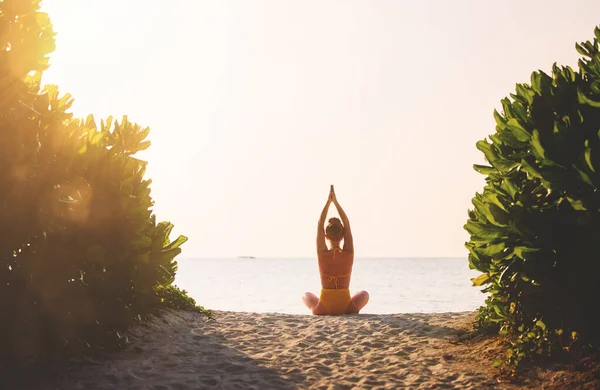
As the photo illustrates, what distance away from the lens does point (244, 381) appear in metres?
8.08

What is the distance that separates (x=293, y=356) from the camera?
365 inches

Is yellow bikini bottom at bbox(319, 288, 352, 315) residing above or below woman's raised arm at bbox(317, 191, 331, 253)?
below

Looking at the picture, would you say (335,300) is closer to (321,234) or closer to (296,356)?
(321,234)

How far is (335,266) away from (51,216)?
5802mm

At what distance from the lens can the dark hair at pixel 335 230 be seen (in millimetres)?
12344

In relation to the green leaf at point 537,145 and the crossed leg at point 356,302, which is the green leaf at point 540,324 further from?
the crossed leg at point 356,302

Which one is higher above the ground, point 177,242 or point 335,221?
point 335,221

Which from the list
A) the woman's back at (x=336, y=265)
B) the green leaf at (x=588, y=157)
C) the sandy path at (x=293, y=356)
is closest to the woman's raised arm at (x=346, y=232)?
the woman's back at (x=336, y=265)

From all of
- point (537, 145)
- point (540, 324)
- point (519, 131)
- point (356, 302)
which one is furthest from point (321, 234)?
point (537, 145)

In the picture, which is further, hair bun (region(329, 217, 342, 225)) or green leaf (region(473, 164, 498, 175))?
hair bun (region(329, 217, 342, 225))

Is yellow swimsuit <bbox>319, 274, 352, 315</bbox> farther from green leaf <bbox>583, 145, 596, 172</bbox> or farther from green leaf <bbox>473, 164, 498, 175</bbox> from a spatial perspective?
green leaf <bbox>583, 145, 596, 172</bbox>

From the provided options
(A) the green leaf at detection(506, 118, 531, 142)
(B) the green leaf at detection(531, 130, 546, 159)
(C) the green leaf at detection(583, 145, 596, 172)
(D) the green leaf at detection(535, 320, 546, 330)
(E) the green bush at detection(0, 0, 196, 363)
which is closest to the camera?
(C) the green leaf at detection(583, 145, 596, 172)

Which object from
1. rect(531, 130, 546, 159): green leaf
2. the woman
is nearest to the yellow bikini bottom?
the woman

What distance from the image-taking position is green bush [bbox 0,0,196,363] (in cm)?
767
